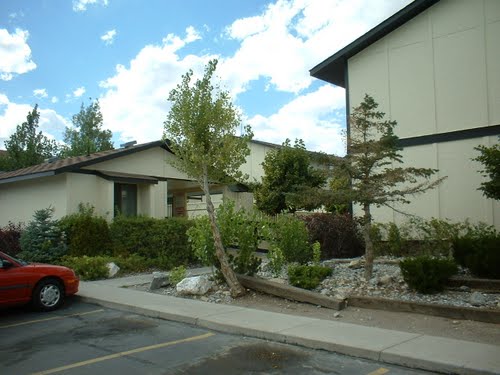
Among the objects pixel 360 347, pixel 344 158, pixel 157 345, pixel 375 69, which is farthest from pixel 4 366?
pixel 375 69

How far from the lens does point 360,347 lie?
6539mm

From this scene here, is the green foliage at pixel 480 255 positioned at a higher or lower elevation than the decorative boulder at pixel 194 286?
higher

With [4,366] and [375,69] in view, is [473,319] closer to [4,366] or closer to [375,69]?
[4,366]

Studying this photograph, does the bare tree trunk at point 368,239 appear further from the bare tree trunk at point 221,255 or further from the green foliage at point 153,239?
the green foliage at point 153,239

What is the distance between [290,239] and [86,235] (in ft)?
23.3

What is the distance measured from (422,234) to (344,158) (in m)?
5.47

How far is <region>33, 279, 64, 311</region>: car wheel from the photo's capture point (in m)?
9.86

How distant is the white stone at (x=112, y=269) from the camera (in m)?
14.0

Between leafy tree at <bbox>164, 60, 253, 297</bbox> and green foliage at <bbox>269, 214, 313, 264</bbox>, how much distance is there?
6.70 feet

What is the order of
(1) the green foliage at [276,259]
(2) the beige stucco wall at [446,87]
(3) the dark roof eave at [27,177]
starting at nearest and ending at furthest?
1. (1) the green foliage at [276,259]
2. (2) the beige stucco wall at [446,87]
3. (3) the dark roof eave at [27,177]

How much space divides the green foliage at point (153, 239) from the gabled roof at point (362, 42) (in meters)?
7.73

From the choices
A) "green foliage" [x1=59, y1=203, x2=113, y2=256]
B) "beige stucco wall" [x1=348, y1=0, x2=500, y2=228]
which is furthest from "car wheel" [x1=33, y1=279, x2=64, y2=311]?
"beige stucco wall" [x1=348, y1=0, x2=500, y2=228]

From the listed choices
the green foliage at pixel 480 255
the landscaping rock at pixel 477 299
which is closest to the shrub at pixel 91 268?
the green foliage at pixel 480 255

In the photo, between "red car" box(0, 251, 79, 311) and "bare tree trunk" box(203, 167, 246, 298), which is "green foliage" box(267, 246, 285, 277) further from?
"red car" box(0, 251, 79, 311)
